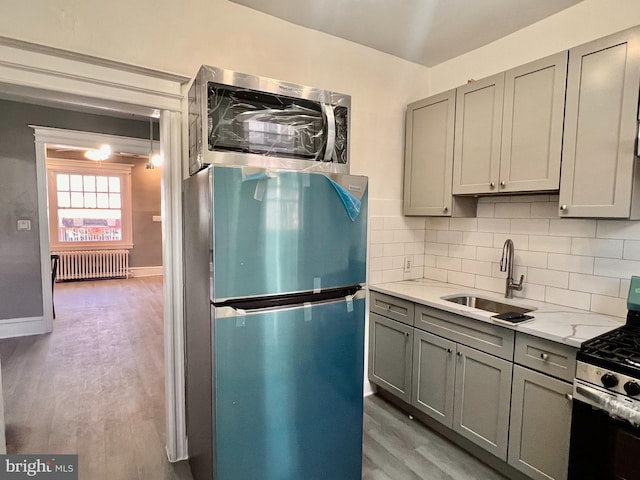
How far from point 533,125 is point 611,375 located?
133 centimetres

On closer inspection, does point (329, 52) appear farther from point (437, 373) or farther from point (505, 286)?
point (437, 373)

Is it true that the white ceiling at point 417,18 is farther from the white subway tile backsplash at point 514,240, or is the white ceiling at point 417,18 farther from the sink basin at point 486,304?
the sink basin at point 486,304

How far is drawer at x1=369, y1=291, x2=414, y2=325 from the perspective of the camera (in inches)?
95.3

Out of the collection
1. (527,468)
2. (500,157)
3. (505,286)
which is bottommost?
(527,468)

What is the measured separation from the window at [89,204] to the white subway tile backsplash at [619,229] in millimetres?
8051

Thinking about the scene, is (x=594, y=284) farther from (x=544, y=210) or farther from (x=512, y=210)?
(x=512, y=210)

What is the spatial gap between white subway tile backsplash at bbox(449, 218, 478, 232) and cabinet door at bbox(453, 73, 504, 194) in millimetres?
365

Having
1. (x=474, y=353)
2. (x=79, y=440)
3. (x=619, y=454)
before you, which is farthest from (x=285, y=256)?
(x=79, y=440)

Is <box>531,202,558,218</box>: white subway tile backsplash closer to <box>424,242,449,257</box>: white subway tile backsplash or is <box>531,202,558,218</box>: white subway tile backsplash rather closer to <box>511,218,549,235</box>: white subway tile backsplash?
<box>511,218,549,235</box>: white subway tile backsplash

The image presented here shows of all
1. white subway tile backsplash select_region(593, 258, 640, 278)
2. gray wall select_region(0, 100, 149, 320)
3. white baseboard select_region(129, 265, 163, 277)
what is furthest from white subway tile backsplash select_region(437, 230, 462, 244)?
white baseboard select_region(129, 265, 163, 277)

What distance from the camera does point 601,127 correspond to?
1719 mm

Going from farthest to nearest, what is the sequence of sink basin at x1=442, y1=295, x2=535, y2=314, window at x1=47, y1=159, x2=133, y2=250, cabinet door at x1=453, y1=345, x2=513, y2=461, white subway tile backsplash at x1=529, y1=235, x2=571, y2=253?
window at x1=47, y1=159, x2=133, y2=250
sink basin at x1=442, y1=295, x2=535, y2=314
white subway tile backsplash at x1=529, y1=235, x2=571, y2=253
cabinet door at x1=453, y1=345, x2=513, y2=461

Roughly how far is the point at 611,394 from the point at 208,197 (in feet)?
5.79

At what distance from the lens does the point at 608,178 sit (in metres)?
1.71
